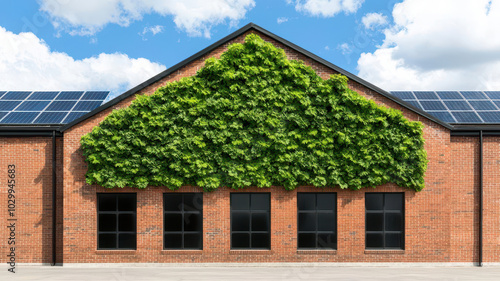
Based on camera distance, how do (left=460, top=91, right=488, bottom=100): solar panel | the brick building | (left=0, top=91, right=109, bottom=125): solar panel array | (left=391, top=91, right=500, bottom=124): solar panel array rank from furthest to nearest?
(left=460, top=91, right=488, bottom=100): solar panel, (left=391, top=91, right=500, bottom=124): solar panel array, (left=0, top=91, right=109, bottom=125): solar panel array, the brick building

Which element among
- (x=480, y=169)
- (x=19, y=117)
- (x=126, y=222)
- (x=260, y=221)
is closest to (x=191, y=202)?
(x=126, y=222)

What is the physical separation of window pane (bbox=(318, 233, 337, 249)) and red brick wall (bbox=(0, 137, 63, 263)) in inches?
414

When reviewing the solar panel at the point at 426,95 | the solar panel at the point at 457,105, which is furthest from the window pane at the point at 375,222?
the solar panel at the point at 426,95

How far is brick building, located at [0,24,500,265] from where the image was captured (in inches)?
619

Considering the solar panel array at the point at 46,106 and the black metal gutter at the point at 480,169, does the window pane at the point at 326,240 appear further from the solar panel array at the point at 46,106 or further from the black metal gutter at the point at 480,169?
the solar panel array at the point at 46,106

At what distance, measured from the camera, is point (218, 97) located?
15.6m

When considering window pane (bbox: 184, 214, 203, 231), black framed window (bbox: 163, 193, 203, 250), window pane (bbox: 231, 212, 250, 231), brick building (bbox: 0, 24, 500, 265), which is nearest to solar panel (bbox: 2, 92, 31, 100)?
brick building (bbox: 0, 24, 500, 265)

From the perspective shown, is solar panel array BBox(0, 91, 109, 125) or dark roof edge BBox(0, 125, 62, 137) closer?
dark roof edge BBox(0, 125, 62, 137)

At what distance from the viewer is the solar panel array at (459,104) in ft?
56.7

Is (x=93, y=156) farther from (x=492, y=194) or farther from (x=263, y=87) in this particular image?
(x=492, y=194)

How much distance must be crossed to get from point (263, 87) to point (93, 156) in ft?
23.3

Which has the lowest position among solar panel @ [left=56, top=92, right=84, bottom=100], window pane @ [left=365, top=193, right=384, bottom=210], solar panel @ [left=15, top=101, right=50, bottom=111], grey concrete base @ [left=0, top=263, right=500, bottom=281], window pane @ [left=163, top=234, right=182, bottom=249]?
grey concrete base @ [left=0, top=263, right=500, bottom=281]

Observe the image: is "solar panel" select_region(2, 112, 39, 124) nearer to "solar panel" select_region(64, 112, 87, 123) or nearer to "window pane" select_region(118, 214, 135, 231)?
"solar panel" select_region(64, 112, 87, 123)

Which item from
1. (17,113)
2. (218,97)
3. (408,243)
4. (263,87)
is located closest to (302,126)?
(263,87)
